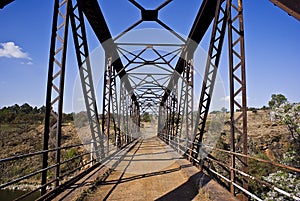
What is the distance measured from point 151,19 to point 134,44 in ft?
7.61

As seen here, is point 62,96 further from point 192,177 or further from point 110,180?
point 192,177

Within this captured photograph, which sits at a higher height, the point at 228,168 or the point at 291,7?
the point at 291,7

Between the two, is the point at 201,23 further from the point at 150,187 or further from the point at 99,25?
the point at 150,187

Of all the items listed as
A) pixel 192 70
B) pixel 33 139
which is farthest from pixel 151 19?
pixel 33 139

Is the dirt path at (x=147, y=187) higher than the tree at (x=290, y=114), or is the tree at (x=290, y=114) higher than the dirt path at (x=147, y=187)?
the tree at (x=290, y=114)

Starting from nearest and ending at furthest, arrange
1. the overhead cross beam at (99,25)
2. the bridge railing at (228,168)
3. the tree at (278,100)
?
the bridge railing at (228,168), the overhead cross beam at (99,25), the tree at (278,100)

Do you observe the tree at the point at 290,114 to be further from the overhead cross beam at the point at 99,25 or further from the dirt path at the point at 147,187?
the overhead cross beam at the point at 99,25

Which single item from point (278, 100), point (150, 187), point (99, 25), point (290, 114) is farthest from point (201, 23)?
point (278, 100)

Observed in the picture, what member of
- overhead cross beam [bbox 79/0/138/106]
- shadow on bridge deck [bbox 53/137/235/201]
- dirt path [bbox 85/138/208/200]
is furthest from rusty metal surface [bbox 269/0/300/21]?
overhead cross beam [bbox 79/0/138/106]

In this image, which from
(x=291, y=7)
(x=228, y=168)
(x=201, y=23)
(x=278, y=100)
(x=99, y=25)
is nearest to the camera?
(x=291, y=7)

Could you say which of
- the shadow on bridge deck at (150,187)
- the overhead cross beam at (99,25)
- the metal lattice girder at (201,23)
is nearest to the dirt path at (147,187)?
the shadow on bridge deck at (150,187)

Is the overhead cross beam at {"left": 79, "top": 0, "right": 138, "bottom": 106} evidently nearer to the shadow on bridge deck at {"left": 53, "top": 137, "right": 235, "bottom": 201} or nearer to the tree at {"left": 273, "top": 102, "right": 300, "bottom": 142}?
the shadow on bridge deck at {"left": 53, "top": 137, "right": 235, "bottom": 201}

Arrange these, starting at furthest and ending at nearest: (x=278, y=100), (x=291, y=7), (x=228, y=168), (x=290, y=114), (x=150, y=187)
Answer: (x=278, y=100) → (x=290, y=114) → (x=150, y=187) → (x=228, y=168) → (x=291, y=7)

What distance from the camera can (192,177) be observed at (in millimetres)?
5953
